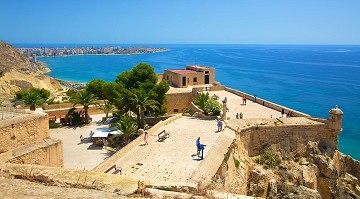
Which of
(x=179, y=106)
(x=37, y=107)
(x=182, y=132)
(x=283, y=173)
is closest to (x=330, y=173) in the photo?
(x=283, y=173)

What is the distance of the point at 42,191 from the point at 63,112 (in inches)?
915

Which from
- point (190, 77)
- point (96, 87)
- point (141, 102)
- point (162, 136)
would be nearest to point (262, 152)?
point (162, 136)

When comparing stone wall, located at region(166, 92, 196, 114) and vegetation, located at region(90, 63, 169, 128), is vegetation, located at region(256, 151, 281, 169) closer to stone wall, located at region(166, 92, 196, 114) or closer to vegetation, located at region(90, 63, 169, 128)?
vegetation, located at region(90, 63, 169, 128)

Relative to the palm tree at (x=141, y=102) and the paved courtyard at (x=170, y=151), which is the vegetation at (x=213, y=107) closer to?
the paved courtyard at (x=170, y=151)

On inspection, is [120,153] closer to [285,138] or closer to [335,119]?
[285,138]

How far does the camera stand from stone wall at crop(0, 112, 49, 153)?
9140 millimetres

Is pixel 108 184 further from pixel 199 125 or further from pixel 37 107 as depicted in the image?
pixel 37 107

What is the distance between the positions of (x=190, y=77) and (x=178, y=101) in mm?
5946

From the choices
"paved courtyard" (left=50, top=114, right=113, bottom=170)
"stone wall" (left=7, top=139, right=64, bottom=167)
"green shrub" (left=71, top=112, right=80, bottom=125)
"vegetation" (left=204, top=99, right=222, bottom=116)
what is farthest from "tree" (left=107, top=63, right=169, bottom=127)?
"stone wall" (left=7, top=139, right=64, bottom=167)

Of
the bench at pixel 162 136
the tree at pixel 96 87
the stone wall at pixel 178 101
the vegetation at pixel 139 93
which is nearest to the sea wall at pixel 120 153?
the bench at pixel 162 136

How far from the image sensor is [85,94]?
2466 centimetres

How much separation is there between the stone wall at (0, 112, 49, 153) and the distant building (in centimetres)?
2419

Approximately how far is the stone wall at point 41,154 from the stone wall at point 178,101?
62.4ft

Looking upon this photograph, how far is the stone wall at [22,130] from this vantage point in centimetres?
914
